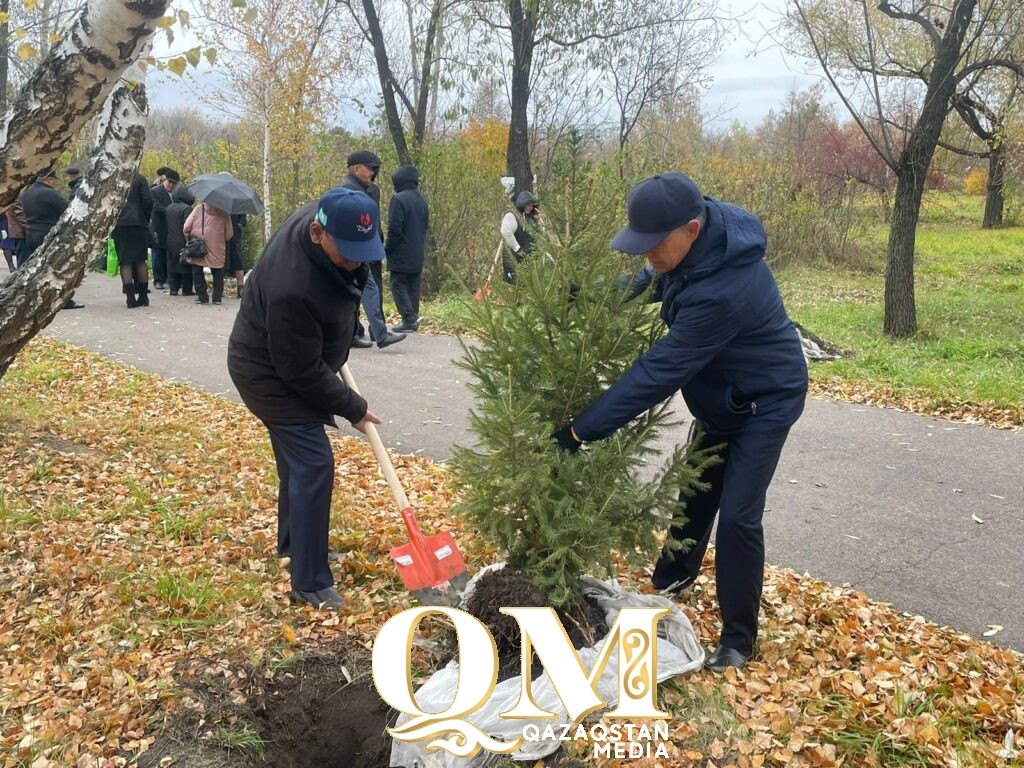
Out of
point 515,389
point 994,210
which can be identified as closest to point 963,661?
point 515,389

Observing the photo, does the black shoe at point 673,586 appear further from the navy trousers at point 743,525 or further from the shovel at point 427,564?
the shovel at point 427,564

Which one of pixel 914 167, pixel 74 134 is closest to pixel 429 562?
pixel 74 134

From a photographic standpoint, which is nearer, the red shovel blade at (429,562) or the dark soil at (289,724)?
the dark soil at (289,724)

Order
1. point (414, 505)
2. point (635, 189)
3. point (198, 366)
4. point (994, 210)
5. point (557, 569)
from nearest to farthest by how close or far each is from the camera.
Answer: point (635, 189) → point (557, 569) → point (414, 505) → point (198, 366) → point (994, 210)

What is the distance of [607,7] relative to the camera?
46.3 ft

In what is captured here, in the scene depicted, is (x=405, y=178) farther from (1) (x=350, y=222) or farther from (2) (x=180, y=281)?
(1) (x=350, y=222)

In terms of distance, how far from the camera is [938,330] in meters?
11.9

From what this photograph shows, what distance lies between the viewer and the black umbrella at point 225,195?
12.9 meters

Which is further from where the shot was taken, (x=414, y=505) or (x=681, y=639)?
(x=414, y=505)

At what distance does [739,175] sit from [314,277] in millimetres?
18543

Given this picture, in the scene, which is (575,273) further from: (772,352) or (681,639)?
(681,639)

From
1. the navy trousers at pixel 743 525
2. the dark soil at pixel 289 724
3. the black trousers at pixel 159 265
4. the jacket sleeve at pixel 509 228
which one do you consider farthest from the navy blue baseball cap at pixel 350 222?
the black trousers at pixel 159 265

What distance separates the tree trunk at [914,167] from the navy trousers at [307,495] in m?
9.63

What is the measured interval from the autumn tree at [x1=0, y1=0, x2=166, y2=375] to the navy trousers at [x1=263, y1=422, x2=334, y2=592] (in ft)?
5.60
